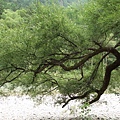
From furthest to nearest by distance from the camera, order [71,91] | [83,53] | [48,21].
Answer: [71,91]
[83,53]
[48,21]

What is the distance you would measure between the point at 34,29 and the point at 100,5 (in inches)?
78.2

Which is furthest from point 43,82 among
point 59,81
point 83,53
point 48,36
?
point 48,36

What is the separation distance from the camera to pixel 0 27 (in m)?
8.80

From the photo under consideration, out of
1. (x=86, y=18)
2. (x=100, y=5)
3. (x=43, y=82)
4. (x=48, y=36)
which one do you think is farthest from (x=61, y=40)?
(x=43, y=82)

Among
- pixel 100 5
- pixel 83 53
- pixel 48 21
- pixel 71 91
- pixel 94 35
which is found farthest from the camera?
pixel 71 91

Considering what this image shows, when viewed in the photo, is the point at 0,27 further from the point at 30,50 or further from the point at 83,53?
the point at 83,53

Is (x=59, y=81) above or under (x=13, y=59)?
above

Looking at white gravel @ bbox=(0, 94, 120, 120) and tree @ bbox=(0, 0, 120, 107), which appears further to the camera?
white gravel @ bbox=(0, 94, 120, 120)

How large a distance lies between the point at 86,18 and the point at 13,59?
2.57m

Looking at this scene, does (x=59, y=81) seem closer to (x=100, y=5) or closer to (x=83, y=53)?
(x=83, y=53)

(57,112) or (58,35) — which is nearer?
(58,35)

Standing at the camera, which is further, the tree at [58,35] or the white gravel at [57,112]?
the white gravel at [57,112]

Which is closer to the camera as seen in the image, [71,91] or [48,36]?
[48,36]

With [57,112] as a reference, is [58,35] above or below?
below
